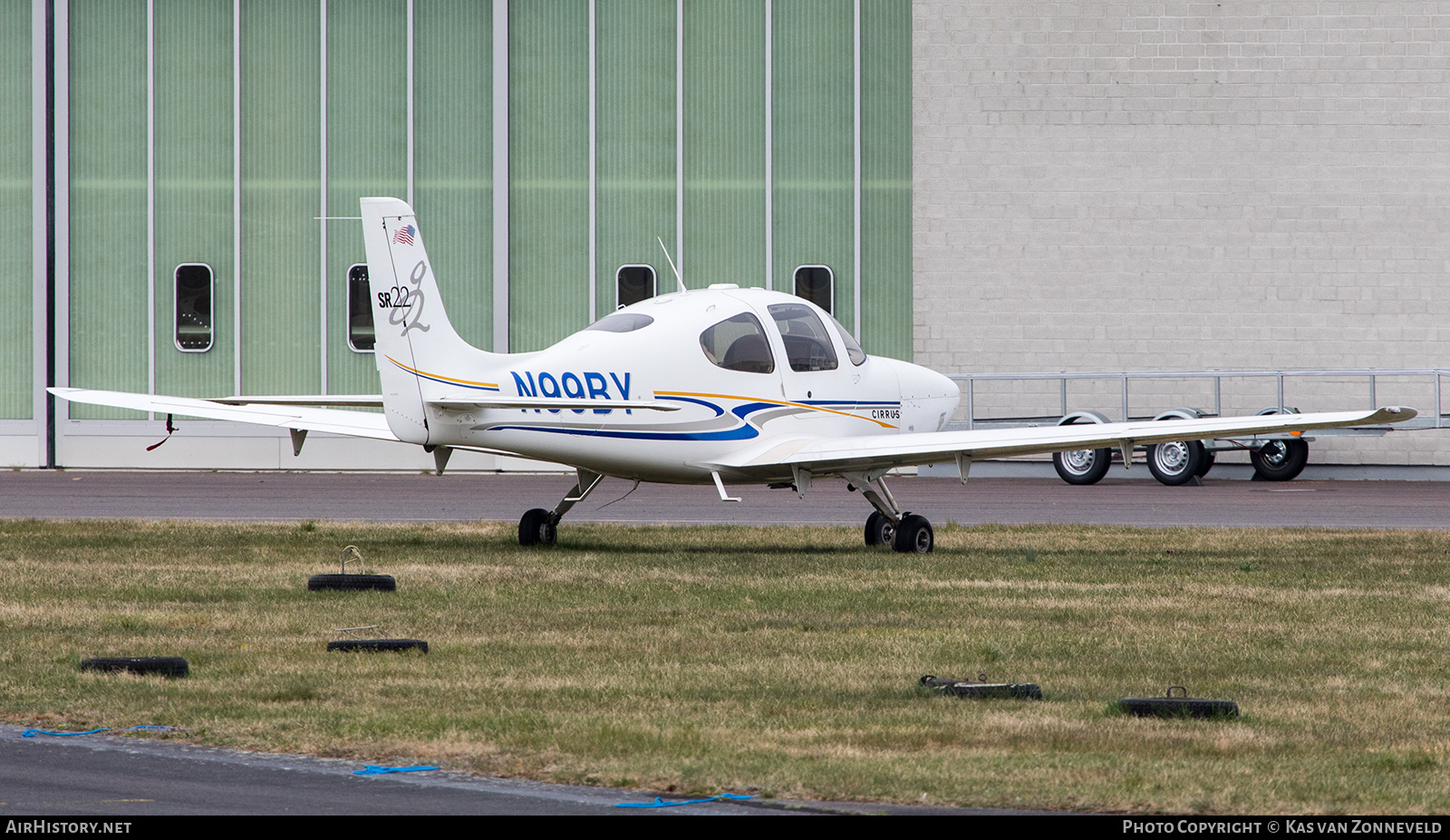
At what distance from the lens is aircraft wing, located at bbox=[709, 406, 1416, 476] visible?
15.0 metres

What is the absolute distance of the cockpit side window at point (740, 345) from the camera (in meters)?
15.6

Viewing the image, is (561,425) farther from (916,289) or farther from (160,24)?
(160,24)

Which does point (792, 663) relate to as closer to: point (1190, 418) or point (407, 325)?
point (407, 325)

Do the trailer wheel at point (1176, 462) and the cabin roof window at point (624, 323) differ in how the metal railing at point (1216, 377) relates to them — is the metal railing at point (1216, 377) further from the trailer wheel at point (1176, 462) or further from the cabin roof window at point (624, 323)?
the cabin roof window at point (624, 323)

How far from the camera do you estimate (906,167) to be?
3178 cm

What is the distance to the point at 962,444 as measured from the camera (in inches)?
618

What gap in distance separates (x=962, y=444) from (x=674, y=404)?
8.30 feet

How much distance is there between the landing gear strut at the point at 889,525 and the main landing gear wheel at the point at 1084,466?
12.3 metres

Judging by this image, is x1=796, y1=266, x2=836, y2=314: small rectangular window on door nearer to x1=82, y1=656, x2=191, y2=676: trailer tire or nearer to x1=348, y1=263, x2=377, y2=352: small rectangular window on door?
x1=348, y1=263, x2=377, y2=352: small rectangular window on door

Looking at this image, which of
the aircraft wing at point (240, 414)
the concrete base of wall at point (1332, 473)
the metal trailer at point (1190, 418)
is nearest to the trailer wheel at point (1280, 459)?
the metal trailer at point (1190, 418)

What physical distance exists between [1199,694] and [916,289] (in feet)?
75.7

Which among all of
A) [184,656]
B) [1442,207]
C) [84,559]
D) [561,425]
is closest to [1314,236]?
[1442,207]

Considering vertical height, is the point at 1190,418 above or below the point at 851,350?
below

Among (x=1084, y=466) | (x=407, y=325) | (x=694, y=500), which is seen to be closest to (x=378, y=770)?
(x=407, y=325)
